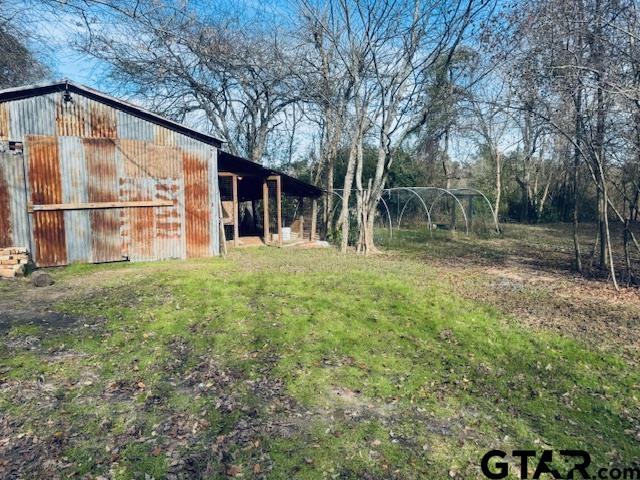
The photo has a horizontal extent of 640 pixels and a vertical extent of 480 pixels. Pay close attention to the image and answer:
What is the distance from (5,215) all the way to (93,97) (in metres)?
3.42

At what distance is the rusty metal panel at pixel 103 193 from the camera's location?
1054 centimetres

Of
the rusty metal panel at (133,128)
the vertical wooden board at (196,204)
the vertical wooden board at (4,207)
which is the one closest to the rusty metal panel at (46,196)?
the vertical wooden board at (4,207)

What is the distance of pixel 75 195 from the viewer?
409 inches

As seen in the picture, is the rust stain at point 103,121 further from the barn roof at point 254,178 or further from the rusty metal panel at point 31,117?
the barn roof at point 254,178

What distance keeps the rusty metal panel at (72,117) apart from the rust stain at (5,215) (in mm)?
1690

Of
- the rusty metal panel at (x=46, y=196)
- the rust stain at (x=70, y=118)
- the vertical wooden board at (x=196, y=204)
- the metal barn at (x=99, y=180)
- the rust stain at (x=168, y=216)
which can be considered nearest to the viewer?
the metal barn at (x=99, y=180)

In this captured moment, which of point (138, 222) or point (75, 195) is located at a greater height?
point (75, 195)

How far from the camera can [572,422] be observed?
381cm

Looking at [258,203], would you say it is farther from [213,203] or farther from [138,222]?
[138,222]

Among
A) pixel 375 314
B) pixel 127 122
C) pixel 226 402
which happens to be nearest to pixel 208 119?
pixel 127 122

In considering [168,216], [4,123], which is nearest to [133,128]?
[168,216]

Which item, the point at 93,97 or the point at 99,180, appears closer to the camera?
the point at 93,97

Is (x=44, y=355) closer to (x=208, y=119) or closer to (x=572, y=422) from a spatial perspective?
(x=572, y=422)

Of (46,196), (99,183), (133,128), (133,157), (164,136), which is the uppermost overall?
(133,128)
